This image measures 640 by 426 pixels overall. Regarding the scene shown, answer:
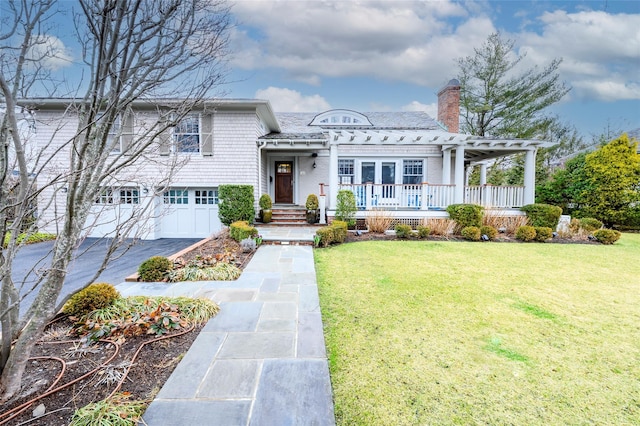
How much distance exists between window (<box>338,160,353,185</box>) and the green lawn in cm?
773

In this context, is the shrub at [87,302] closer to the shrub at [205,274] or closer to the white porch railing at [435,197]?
the shrub at [205,274]

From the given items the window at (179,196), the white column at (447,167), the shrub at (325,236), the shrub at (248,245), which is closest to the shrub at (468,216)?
the white column at (447,167)

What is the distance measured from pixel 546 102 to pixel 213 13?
70.7 ft

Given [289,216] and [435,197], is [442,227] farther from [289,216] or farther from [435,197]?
[289,216]

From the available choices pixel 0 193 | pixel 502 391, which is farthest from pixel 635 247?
pixel 0 193

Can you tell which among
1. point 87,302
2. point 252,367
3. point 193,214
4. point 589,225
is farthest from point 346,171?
point 252,367

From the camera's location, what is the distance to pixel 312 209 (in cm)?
1052

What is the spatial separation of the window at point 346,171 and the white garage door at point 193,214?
5.58m

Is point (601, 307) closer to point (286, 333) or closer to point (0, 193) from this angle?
point (286, 333)

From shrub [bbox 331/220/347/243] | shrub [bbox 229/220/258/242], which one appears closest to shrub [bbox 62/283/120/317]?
shrub [bbox 229/220/258/242]

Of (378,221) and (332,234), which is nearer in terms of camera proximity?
(332,234)

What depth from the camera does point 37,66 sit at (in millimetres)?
2359

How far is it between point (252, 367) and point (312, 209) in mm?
8225

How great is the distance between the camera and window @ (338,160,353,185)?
13.2 metres
